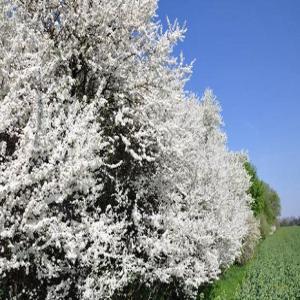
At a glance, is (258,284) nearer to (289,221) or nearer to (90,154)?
(90,154)

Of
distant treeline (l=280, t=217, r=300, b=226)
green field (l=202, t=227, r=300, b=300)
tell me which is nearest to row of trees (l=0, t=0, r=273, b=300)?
green field (l=202, t=227, r=300, b=300)

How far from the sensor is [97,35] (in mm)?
9633

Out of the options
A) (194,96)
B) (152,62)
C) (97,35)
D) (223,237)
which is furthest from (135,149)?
(194,96)

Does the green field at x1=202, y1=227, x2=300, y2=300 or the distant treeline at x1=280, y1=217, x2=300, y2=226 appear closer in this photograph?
the green field at x1=202, y1=227, x2=300, y2=300

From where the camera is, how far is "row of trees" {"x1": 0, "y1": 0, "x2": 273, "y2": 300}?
6.53 m

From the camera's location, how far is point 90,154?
712 centimetres

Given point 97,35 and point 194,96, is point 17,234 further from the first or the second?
point 194,96

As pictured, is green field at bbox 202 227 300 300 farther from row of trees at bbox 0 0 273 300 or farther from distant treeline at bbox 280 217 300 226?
distant treeline at bbox 280 217 300 226

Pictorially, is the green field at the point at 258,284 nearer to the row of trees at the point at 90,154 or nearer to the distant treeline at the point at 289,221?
the row of trees at the point at 90,154

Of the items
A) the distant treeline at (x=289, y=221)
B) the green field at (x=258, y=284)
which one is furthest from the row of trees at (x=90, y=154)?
the distant treeline at (x=289, y=221)

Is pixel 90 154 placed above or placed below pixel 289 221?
below

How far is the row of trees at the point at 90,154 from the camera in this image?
21.4ft

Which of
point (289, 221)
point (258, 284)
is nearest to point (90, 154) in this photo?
point (258, 284)

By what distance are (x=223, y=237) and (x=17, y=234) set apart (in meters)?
10.3
